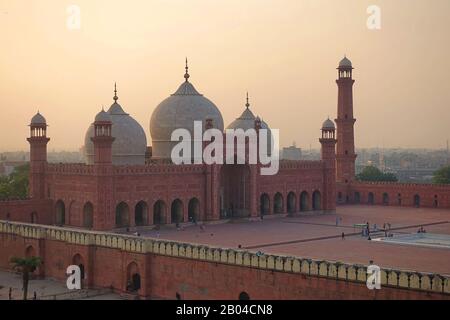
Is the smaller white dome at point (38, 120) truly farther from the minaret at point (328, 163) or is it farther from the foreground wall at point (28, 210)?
the minaret at point (328, 163)

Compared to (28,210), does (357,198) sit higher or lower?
lower

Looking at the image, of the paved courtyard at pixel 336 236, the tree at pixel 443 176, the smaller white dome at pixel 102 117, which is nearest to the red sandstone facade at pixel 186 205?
the smaller white dome at pixel 102 117

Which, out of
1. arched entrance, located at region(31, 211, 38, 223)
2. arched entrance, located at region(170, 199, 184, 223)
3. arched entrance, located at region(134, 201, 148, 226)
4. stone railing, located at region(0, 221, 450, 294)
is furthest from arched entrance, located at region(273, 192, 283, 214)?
stone railing, located at region(0, 221, 450, 294)

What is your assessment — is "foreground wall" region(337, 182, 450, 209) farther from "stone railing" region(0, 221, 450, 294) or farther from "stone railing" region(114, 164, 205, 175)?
"stone railing" region(0, 221, 450, 294)

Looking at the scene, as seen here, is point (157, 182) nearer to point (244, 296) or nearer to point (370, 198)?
point (244, 296)

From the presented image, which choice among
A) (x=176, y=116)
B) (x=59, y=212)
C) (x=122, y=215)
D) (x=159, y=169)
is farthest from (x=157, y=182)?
(x=176, y=116)

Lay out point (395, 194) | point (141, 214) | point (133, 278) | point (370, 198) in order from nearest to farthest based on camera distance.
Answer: point (133, 278), point (141, 214), point (395, 194), point (370, 198)
